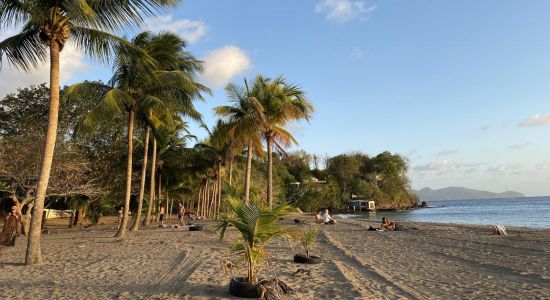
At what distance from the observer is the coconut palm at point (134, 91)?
14.8 meters

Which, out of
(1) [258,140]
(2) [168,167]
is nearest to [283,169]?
(2) [168,167]

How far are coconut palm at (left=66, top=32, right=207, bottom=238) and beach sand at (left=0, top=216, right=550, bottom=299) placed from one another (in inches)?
185

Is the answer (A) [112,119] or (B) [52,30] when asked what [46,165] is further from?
(A) [112,119]

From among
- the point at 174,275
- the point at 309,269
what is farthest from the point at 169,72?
the point at 309,269

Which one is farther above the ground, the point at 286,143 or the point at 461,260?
the point at 286,143

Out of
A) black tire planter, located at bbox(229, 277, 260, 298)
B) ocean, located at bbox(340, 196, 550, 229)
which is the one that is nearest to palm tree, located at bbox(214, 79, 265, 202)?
black tire planter, located at bbox(229, 277, 260, 298)

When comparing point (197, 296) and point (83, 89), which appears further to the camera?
point (83, 89)

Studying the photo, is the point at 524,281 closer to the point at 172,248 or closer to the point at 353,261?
the point at 353,261

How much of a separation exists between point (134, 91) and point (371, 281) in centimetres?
1248

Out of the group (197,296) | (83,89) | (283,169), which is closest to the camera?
(197,296)

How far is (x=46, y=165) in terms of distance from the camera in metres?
9.18

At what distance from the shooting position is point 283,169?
68.1 metres

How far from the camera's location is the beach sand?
658 cm

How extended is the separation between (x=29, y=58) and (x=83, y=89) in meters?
4.73
